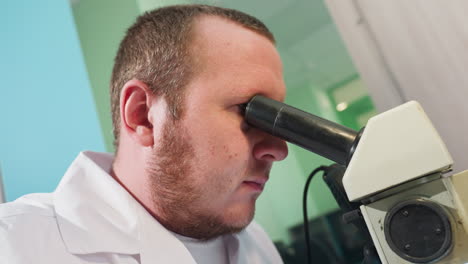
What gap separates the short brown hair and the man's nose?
0.16 metres

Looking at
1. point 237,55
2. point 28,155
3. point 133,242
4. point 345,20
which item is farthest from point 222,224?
point 28,155

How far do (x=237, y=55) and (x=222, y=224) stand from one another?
13.2 inches

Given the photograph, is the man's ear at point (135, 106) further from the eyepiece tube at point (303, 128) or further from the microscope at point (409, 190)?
the microscope at point (409, 190)

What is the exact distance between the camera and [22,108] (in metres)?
1.07

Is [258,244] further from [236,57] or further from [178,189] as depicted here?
[236,57]

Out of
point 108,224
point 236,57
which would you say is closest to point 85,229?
point 108,224

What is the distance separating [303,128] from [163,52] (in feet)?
1.20

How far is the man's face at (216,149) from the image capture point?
1.95 ft

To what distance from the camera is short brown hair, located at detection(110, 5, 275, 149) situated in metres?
0.65

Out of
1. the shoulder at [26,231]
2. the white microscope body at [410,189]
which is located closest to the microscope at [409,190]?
the white microscope body at [410,189]

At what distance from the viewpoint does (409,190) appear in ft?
1.15

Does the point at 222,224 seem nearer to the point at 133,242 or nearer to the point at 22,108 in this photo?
the point at 133,242

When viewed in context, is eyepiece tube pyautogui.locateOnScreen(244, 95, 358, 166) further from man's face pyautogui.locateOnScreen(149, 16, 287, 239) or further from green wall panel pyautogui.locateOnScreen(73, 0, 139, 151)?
green wall panel pyautogui.locateOnScreen(73, 0, 139, 151)

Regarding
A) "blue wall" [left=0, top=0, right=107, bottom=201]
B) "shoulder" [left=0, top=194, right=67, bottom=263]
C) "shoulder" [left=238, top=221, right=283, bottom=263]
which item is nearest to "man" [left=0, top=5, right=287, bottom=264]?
"shoulder" [left=0, top=194, right=67, bottom=263]
